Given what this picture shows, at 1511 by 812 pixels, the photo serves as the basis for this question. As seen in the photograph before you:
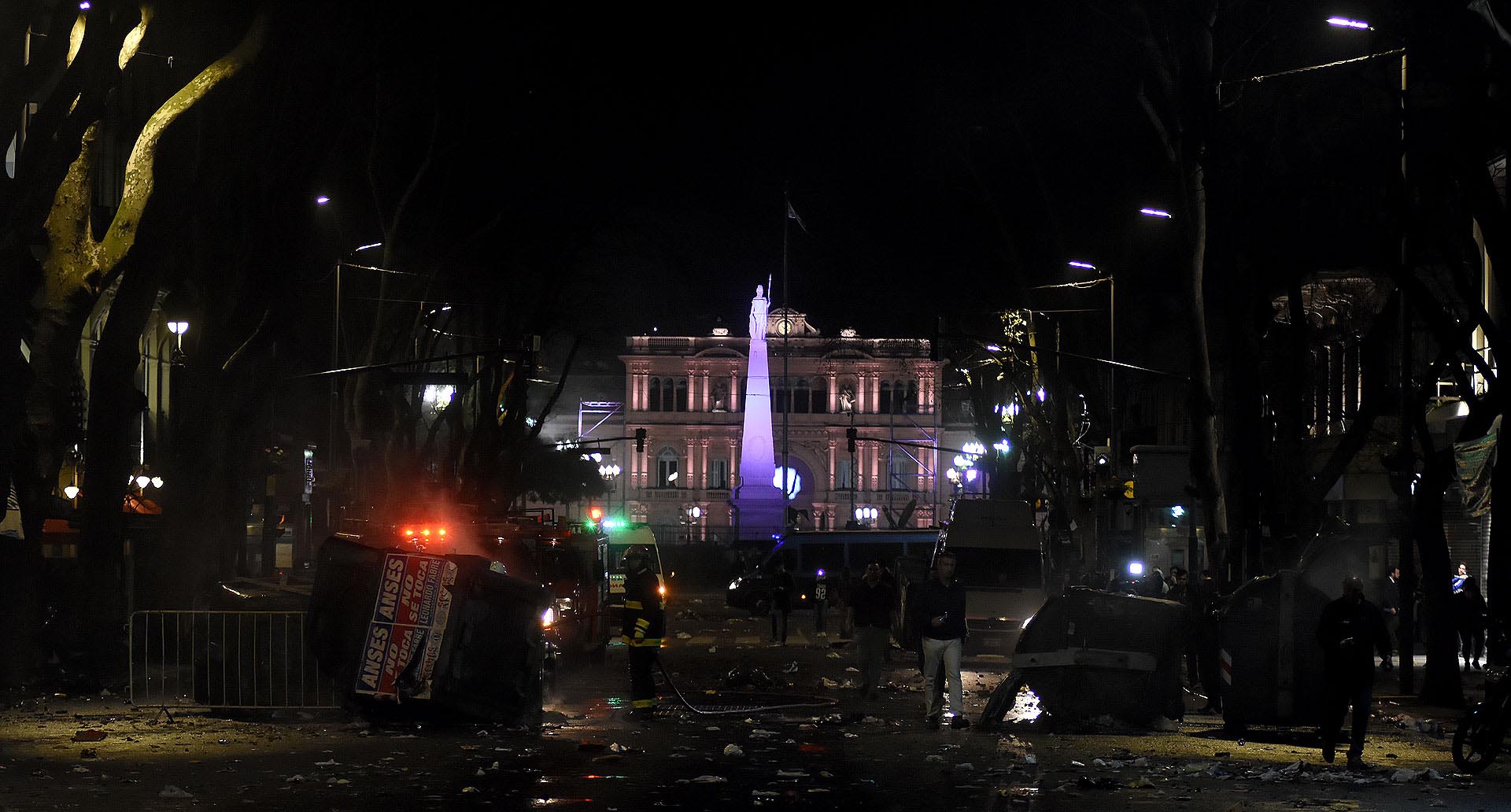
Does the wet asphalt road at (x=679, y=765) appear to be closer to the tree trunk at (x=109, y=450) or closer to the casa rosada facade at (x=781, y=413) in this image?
the tree trunk at (x=109, y=450)

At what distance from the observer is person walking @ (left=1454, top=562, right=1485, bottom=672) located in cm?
2659

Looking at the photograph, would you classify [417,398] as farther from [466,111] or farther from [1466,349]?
[1466,349]

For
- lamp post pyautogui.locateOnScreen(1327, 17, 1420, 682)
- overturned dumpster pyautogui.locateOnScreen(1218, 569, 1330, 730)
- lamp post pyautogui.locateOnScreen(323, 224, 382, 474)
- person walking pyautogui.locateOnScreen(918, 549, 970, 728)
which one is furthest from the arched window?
overturned dumpster pyautogui.locateOnScreen(1218, 569, 1330, 730)

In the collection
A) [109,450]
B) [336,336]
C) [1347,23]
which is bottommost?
[109,450]

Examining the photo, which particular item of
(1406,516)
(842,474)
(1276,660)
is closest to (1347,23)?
(1406,516)

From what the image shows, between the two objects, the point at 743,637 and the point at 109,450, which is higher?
the point at 109,450

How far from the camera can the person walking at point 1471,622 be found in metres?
26.6

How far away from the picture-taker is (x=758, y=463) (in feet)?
277

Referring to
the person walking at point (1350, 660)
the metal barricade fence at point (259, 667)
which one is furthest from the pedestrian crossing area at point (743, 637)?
the person walking at point (1350, 660)

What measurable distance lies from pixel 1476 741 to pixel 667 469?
354ft

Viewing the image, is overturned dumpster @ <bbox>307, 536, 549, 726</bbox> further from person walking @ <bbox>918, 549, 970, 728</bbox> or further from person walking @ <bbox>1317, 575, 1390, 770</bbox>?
person walking @ <bbox>1317, 575, 1390, 770</bbox>

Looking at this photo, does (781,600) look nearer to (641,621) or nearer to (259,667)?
(641,621)

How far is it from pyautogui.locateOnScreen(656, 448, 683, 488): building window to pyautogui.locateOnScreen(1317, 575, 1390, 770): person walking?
344 feet

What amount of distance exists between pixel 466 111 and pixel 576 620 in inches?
612
